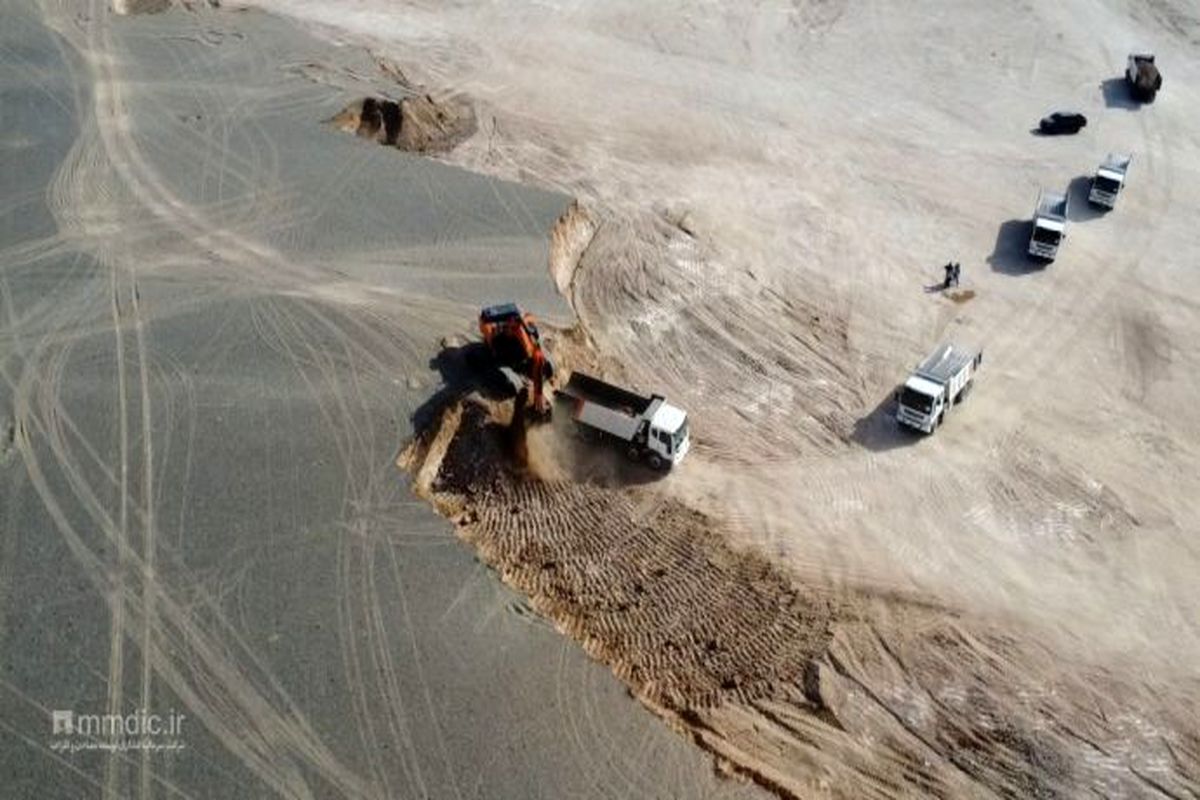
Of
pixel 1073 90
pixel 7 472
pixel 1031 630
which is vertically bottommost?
pixel 1031 630

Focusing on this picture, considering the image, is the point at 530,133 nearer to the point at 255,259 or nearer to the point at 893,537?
the point at 255,259

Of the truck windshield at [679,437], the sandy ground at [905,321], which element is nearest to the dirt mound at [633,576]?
the sandy ground at [905,321]

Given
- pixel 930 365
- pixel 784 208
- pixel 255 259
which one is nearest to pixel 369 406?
pixel 255 259

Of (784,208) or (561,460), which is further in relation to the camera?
(784,208)

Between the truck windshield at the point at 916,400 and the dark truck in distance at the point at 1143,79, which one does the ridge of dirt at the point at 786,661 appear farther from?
the dark truck in distance at the point at 1143,79

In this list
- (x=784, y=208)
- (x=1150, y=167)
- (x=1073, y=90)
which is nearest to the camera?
(x=784, y=208)

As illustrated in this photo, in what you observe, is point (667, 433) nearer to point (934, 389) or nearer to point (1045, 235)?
point (934, 389)

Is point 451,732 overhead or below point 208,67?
below

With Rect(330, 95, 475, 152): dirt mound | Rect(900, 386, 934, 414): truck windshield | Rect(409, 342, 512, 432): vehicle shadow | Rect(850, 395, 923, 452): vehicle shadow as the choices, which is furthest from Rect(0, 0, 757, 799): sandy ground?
Rect(900, 386, 934, 414): truck windshield

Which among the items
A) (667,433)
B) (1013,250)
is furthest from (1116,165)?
(667,433)
